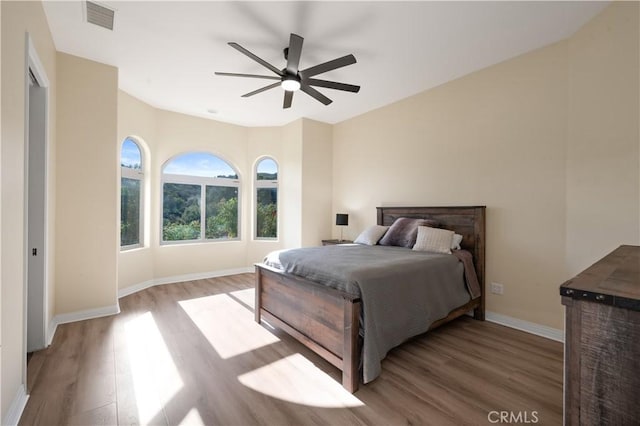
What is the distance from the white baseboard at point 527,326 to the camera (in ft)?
8.63

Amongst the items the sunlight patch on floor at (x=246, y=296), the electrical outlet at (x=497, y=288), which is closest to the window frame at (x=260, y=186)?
the sunlight patch on floor at (x=246, y=296)

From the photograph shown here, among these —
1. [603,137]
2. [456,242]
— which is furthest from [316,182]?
[603,137]

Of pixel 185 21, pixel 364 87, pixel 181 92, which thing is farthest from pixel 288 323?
pixel 181 92

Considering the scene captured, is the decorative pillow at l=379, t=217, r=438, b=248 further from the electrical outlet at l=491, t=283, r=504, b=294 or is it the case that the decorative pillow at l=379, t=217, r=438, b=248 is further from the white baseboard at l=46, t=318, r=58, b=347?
the white baseboard at l=46, t=318, r=58, b=347

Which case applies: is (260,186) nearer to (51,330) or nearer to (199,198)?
(199,198)

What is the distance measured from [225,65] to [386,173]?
2693mm

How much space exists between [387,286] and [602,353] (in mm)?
1354

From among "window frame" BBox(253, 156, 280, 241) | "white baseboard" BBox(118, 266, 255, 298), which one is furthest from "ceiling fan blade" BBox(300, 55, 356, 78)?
"white baseboard" BBox(118, 266, 255, 298)

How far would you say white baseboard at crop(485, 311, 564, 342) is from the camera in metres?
2.63

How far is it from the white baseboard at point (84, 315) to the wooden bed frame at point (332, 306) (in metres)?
1.78

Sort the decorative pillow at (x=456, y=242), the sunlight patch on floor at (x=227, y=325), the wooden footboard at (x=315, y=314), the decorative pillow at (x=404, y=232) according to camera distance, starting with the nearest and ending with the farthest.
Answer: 1. the wooden footboard at (x=315, y=314)
2. the sunlight patch on floor at (x=227, y=325)
3. the decorative pillow at (x=456, y=242)
4. the decorative pillow at (x=404, y=232)

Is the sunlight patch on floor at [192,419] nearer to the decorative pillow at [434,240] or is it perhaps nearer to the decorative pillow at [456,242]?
the decorative pillow at [434,240]

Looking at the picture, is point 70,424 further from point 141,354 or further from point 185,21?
point 185,21

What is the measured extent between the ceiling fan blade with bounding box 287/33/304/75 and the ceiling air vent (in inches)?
61.4
